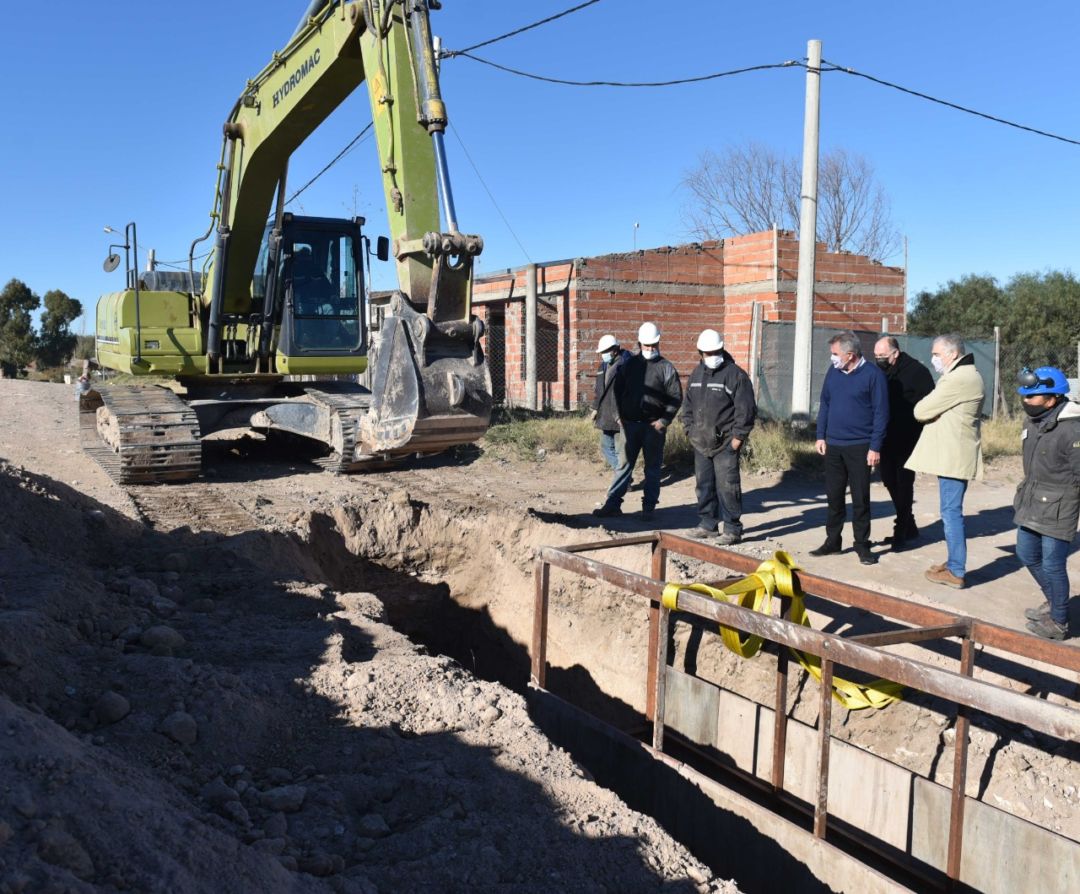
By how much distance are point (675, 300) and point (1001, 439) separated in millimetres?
6293

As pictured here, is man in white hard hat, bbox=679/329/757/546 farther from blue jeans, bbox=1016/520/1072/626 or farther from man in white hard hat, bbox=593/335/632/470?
blue jeans, bbox=1016/520/1072/626

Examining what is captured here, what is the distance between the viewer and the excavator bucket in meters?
6.24

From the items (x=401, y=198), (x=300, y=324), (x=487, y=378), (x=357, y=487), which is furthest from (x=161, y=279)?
(x=487, y=378)

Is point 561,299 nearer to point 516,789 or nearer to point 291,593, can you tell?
point 291,593

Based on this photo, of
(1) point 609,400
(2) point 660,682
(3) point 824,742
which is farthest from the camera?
(1) point 609,400

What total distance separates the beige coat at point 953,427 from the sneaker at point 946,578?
0.75 metres

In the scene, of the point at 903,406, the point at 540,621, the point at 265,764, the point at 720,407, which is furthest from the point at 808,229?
the point at 265,764

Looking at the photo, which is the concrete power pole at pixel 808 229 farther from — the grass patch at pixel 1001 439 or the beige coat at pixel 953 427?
the beige coat at pixel 953 427

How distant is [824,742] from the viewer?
4.29 m

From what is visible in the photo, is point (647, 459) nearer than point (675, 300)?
Yes

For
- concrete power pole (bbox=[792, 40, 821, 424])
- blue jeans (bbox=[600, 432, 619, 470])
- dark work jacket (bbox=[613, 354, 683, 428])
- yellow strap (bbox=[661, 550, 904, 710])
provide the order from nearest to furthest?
yellow strap (bbox=[661, 550, 904, 710]) → dark work jacket (bbox=[613, 354, 683, 428]) → blue jeans (bbox=[600, 432, 619, 470]) → concrete power pole (bbox=[792, 40, 821, 424])

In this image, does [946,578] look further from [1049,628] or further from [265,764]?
[265,764]

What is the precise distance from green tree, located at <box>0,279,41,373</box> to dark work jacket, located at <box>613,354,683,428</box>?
29.2 m

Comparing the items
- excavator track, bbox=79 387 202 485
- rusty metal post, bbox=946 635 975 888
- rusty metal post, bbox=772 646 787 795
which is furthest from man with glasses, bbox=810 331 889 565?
excavator track, bbox=79 387 202 485
